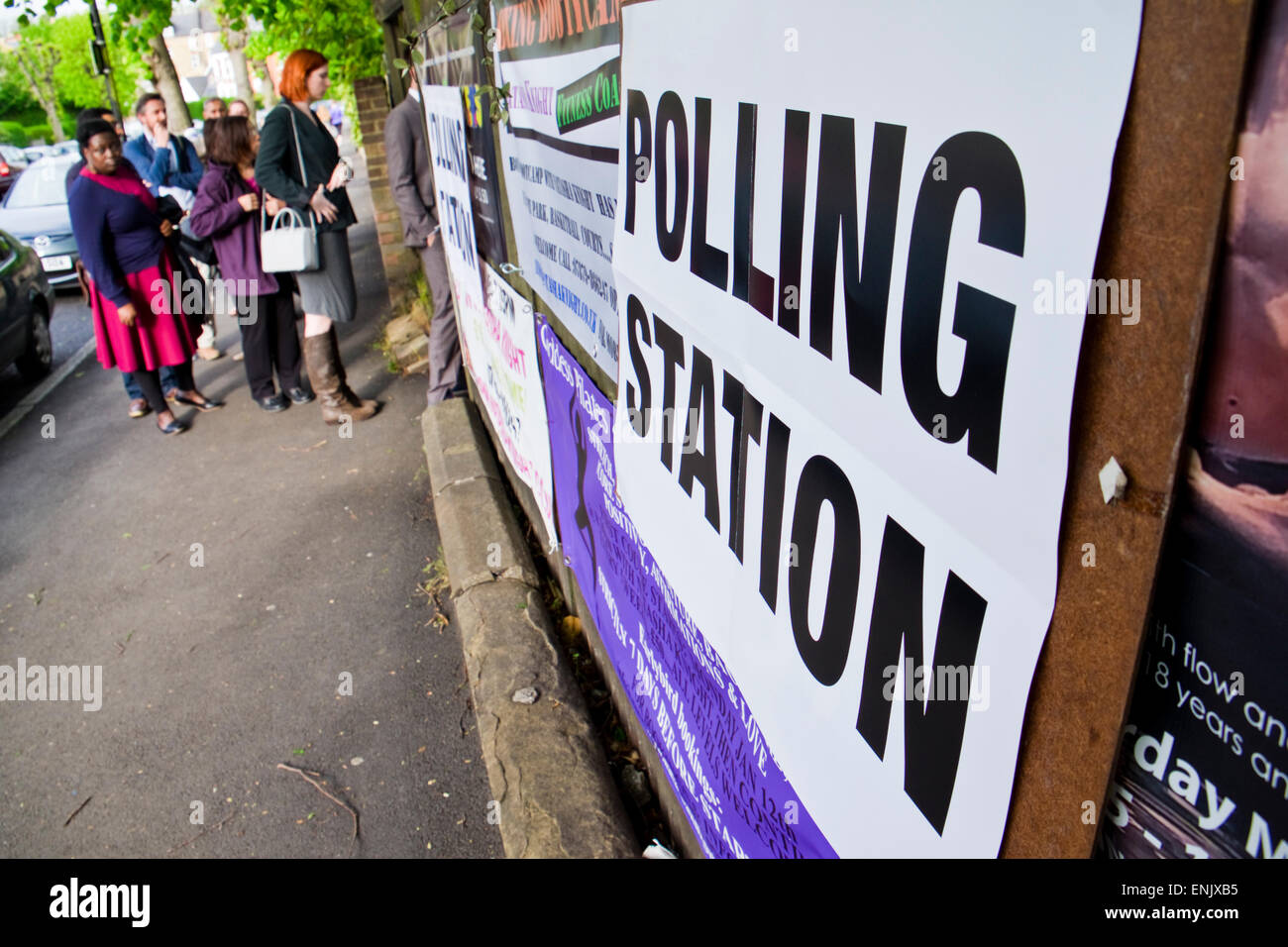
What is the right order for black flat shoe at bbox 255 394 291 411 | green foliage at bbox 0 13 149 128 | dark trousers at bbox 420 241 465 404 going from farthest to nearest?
green foliage at bbox 0 13 149 128, black flat shoe at bbox 255 394 291 411, dark trousers at bbox 420 241 465 404

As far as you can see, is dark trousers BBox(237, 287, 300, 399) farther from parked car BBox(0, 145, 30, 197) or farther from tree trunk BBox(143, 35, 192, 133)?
parked car BBox(0, 145, 30, 197)

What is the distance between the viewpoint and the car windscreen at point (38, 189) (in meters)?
13.6

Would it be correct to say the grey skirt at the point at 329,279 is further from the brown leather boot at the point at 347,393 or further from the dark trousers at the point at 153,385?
the dark trousers at the point at 153,385

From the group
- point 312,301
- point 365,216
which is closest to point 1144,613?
point 312,301

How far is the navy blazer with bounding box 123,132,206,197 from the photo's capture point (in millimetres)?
8117

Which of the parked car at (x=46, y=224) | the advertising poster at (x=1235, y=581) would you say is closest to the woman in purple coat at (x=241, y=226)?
the advertising poster at (x=1235, y=581)

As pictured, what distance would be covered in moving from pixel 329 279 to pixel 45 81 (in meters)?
61.3

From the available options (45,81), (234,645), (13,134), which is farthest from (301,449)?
(45,81)

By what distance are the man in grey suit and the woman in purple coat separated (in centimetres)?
84

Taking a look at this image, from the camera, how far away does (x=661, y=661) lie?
8.36 feet

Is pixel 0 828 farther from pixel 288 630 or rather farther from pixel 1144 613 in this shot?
pixel 1144 613

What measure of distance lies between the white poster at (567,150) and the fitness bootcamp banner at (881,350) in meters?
0.28

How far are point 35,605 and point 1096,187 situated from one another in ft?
18.2

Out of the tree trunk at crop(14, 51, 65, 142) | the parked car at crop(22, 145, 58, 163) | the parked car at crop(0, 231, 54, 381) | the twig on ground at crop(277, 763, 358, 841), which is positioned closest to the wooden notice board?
the twig on ground at crop(277, 763, 358, 841)
